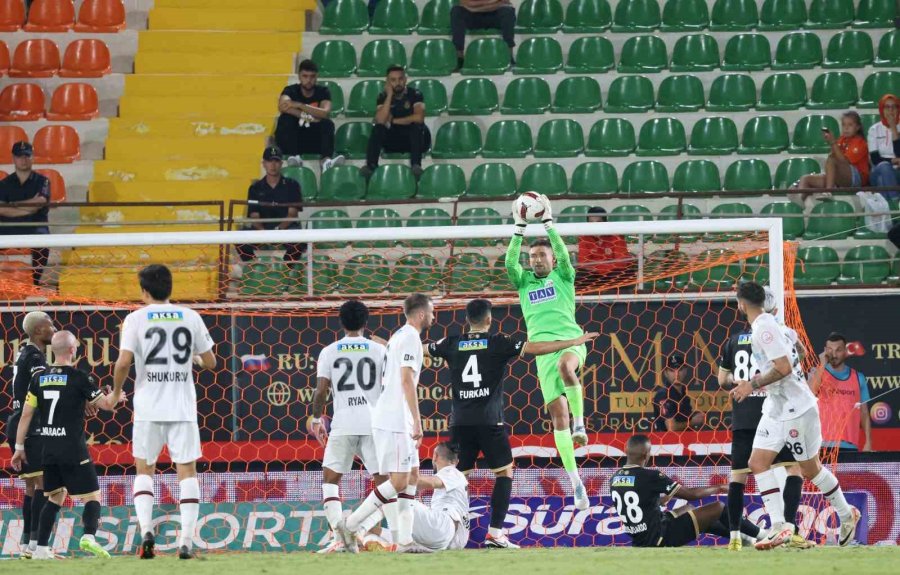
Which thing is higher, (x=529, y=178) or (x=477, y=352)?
(x=529, y=178)

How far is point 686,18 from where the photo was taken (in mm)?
19703

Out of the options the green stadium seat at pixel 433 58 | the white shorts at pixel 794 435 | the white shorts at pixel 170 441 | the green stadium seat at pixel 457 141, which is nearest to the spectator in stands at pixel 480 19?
the green stadium seat at pixel 433 58

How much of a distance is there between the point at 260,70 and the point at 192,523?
12.1m

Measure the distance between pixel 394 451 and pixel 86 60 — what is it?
12.0 m

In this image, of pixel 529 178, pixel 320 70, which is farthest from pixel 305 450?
pixel 320 70

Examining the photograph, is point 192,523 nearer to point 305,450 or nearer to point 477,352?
point 477,352

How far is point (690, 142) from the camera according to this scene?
60.3 ft

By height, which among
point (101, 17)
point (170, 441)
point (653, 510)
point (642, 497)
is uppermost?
point (101, 17)

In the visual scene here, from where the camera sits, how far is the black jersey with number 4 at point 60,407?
11.1 meters

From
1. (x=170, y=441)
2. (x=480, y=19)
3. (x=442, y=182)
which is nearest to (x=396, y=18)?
(x=480, y=19)

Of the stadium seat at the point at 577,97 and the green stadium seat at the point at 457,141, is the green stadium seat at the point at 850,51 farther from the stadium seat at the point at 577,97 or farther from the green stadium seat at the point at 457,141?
the green stadium seat at the point at 457,141

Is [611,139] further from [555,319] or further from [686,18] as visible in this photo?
[555,319]

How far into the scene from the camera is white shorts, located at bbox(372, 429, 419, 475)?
10.1 meters

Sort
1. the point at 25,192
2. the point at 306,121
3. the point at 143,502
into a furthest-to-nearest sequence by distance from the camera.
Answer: the point at 306,121, the point at 25,192, the point at 143,502
